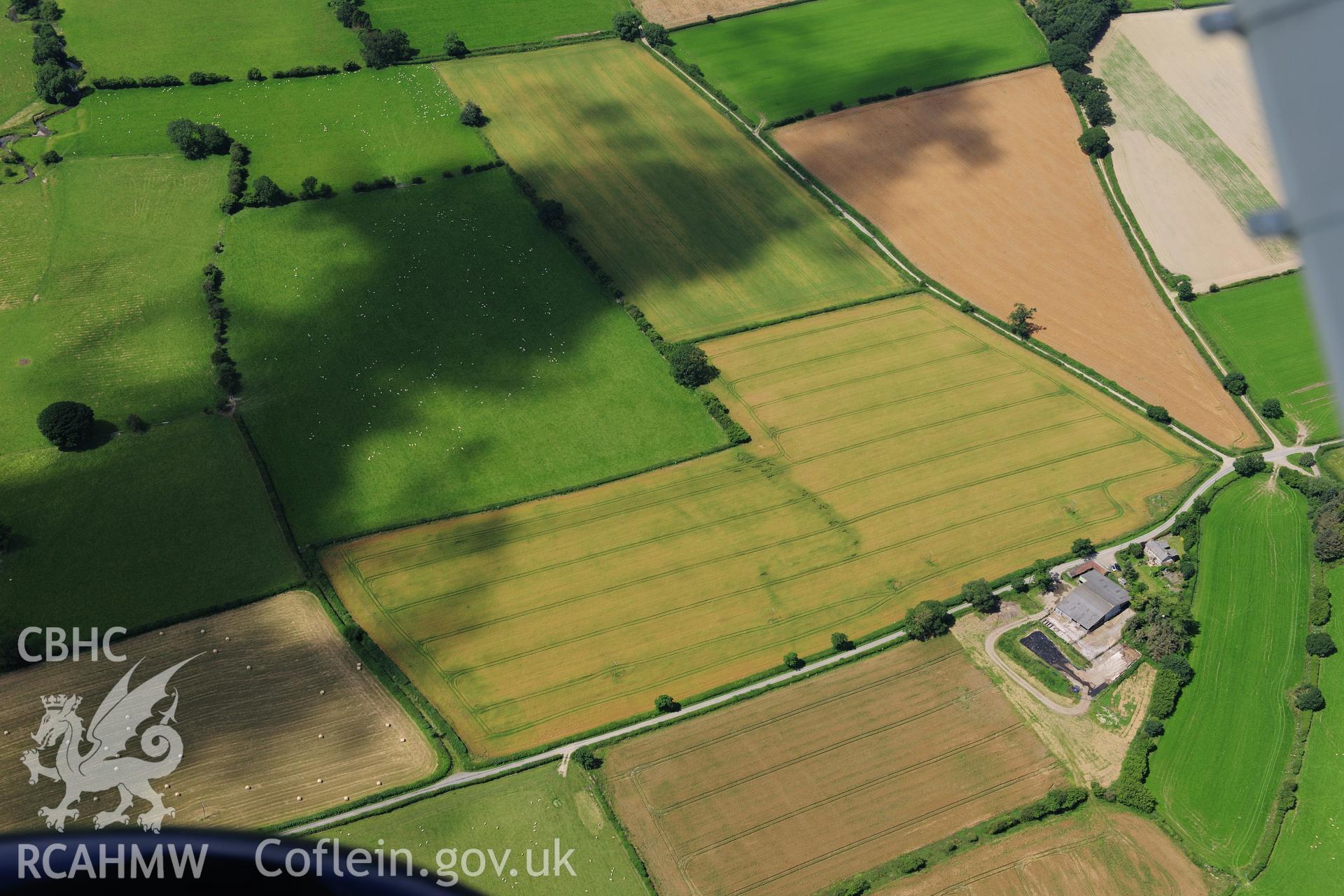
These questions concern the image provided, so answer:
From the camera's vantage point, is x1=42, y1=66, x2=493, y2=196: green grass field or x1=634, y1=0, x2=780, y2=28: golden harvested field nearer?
x1=42, y1=66, x2=493, y2=196: green grass field

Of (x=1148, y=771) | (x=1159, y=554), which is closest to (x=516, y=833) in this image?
(x=1148, y=771)

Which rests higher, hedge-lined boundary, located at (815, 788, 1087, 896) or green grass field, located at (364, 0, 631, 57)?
green grass field, located at (364, 0, 631, 57)

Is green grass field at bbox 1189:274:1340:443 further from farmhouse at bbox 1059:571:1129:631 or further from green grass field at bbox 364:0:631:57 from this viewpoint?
green grass field at bbox 364:0:631:57

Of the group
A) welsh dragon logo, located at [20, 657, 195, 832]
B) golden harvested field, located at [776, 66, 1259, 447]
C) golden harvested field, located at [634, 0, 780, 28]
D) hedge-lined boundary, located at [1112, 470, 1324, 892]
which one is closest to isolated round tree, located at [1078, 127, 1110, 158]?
golden harvested field, located at [776, 66, 1259, 447]

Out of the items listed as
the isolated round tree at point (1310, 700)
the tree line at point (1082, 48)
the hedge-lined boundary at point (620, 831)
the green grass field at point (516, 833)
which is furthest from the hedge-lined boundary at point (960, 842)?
the tree line at point (1082, 48)

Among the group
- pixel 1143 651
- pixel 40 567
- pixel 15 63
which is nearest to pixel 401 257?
pixel 40 567

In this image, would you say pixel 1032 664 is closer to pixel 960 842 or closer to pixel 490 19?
A: pixel 960 842

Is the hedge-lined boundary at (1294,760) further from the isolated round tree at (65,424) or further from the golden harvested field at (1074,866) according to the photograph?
the isolated round tree at (65,424)
